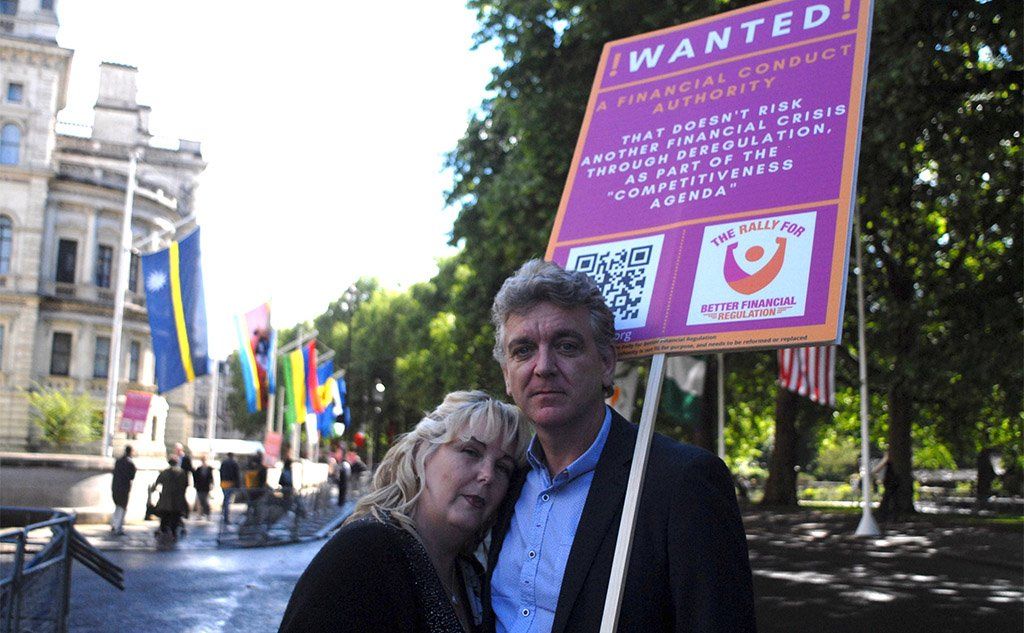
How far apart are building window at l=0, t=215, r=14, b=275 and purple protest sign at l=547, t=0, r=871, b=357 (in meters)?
54.6

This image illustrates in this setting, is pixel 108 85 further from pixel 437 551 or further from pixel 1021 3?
pixel 437 551

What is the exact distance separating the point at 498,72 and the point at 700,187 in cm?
1388

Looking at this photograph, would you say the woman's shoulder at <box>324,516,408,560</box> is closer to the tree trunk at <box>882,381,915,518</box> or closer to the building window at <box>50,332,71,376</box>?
the tree trunk at <box>882,381,915,518</box>

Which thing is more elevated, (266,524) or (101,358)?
(101,358)

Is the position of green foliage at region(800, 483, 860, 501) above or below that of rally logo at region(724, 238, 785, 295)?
below

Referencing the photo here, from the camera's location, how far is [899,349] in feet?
74.0

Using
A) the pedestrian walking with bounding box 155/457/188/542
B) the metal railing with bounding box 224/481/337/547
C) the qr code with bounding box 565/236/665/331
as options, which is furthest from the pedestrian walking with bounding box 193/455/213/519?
the qr code with bounding box 565/236/665/331

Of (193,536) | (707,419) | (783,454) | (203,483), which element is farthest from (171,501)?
(783,454)

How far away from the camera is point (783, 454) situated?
3394 cm

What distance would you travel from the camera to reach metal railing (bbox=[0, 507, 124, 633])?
264 inches

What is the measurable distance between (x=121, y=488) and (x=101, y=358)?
36.8m

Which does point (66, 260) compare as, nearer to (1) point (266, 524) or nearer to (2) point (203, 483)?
(2) point (203, 483)

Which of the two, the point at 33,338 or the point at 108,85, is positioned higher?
the point at 108,85

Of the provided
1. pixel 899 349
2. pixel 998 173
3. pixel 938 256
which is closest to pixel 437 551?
pixel 998 173
